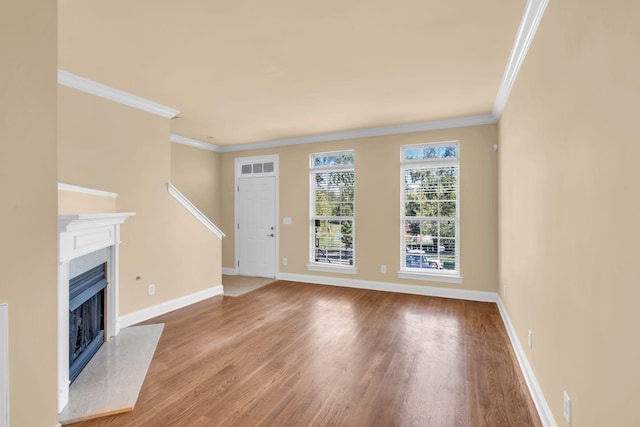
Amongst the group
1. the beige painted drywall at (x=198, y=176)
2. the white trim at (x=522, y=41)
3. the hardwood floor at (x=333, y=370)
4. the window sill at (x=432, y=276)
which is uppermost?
the white trim at (x=522, y=41)

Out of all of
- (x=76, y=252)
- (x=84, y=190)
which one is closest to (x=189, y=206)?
(x=84, y=190)

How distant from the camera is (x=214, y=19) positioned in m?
2.19

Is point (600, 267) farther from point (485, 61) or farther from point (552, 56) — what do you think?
point (485, 61)

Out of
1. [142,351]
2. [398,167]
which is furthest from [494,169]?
[142,351]

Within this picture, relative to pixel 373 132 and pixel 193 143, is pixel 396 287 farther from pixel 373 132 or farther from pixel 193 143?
pixel 193 143

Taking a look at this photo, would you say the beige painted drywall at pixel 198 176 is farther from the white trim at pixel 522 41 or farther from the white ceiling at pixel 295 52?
the white trim at pixel 522 41

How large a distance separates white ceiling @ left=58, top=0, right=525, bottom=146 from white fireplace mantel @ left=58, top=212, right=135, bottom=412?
139 centimetres

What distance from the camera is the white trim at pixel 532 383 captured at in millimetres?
1850

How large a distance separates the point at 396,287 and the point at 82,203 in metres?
4.26

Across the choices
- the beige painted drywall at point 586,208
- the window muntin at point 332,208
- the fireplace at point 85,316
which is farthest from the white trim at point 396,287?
the fireplace at point 85,316

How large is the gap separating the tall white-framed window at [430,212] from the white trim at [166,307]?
2.95 m

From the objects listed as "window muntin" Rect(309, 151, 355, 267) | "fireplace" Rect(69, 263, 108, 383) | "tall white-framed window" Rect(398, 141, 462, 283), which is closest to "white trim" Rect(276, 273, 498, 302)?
→ "tall white-framed window" Rect(398, 141, 462, 283)

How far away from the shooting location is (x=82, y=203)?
290 centimetres

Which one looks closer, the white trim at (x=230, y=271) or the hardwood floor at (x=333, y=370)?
the hardwood floor at (x=333, y=370)
